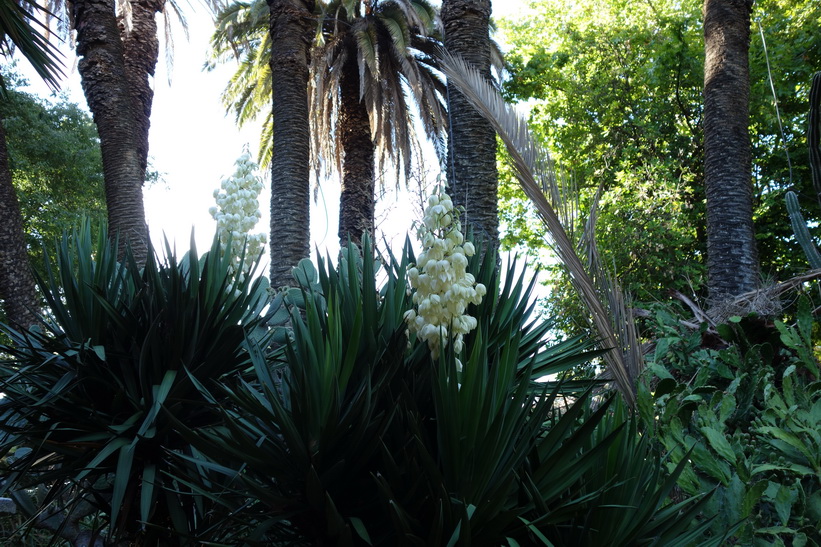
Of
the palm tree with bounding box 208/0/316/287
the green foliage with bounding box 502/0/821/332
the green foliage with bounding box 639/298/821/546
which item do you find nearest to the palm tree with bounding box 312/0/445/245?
the green foliage with bounding box 502/0/821/332

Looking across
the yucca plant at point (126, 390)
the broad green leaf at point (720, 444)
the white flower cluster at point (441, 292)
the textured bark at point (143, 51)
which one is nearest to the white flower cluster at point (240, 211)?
the yucca plant at point (126, 390)

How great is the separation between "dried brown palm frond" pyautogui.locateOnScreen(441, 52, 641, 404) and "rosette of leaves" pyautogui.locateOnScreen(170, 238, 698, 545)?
712 mm

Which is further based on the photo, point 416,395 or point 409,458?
point 416,395

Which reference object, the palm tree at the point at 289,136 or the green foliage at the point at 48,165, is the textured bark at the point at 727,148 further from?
the green foliage at the point at 48,165

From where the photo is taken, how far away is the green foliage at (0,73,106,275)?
Answer: 17734 millimetres

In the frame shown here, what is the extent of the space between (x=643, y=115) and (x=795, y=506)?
1575 cm

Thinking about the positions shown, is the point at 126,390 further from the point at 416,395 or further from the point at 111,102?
the point at 111,102

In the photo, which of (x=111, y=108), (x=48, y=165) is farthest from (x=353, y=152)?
(x=48, y=165)

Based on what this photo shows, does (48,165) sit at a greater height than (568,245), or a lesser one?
greater

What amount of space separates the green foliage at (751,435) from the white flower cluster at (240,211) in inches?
102

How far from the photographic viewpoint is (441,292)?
254 centimetres

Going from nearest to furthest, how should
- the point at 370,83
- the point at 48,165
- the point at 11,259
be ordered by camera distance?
the point at 11,259 → the point at 370,83 → the point at 48,165

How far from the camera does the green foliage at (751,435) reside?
287cm

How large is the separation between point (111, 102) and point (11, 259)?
8.60ft
